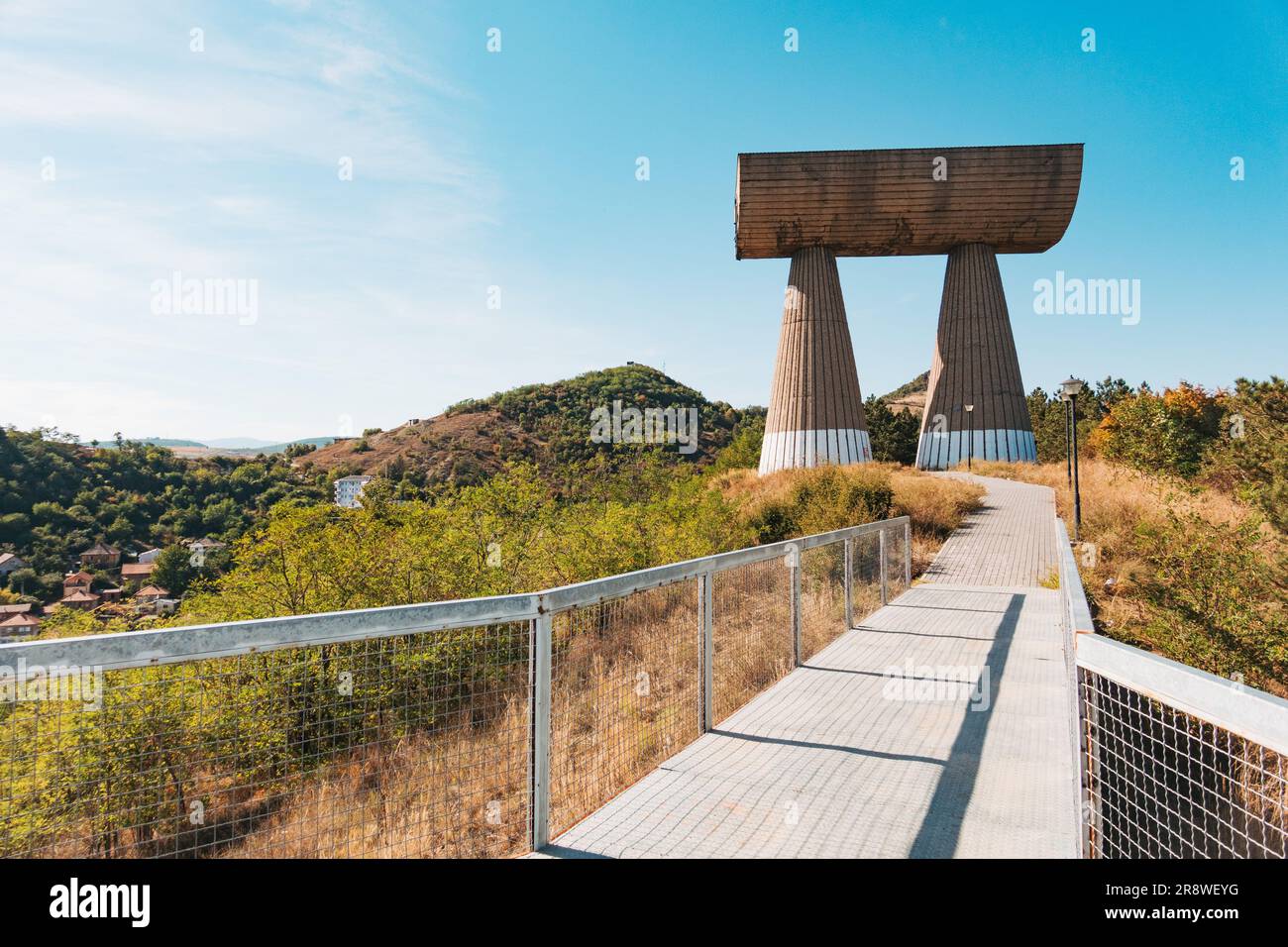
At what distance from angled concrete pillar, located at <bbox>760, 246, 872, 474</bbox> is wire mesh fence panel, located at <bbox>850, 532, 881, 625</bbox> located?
20.4 meters

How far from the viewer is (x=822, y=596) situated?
774 centimetres

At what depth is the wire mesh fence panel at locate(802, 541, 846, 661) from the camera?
23.8 ft

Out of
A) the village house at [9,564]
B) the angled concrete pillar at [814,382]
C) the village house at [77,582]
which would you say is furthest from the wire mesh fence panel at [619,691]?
the village house at [9,564]

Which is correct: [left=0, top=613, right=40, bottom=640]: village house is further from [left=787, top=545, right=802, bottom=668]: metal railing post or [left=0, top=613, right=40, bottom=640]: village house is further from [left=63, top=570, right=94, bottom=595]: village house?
[left=787, top=545, right=802, bottom=668]: metal railing post

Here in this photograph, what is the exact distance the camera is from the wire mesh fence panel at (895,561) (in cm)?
1032

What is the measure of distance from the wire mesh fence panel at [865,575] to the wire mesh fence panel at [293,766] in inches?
192

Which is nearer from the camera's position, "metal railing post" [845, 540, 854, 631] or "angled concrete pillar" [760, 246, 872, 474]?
"metal railing post" [845, 540, 854, 631]

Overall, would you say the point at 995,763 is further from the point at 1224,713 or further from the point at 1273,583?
the point at 1273,583

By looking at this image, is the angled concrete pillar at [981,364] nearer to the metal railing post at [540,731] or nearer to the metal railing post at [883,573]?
the metal railing post at [883,573]

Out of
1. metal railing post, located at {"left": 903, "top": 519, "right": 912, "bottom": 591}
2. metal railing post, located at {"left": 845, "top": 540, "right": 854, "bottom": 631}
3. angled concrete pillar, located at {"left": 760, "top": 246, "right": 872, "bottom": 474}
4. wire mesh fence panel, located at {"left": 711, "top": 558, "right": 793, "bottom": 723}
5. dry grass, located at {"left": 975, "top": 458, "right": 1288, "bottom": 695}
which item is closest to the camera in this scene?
wire mesh fence panel, located at {"left": 711, "top": 558, "right": 793, "bottom": 723}

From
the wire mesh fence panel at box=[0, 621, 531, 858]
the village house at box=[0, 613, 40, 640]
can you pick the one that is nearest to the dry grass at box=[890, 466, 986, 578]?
the wire mesh fence panel at box=[0, 621, 531, 858]

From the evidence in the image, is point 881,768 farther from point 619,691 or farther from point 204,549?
point 204,549

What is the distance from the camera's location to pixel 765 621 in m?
6.07

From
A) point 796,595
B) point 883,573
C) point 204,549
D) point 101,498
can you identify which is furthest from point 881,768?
point 101,498
